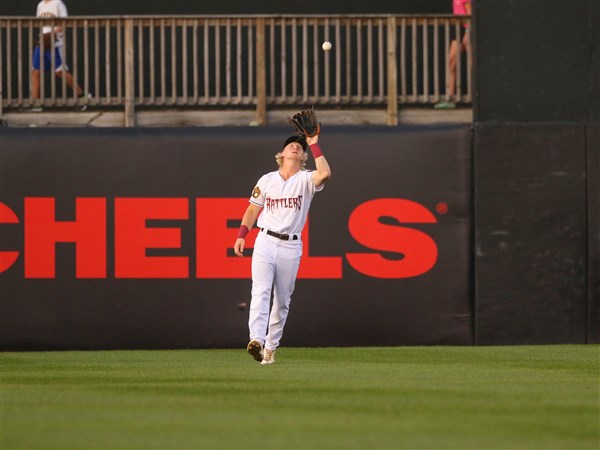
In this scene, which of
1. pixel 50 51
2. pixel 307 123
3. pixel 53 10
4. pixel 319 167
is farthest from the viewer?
pixel 50 51

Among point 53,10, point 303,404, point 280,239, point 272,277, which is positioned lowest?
point 303,404

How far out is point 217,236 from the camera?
47.0 ft

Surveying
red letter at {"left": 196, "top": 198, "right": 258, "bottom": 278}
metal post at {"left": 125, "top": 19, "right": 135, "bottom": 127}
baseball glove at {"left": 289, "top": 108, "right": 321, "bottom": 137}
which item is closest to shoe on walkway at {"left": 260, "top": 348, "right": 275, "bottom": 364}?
baseball glove at {"left": 289, "top": 108, "right": 321, "bottom": 137}

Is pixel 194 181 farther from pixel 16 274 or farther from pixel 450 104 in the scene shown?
pixel 450 104

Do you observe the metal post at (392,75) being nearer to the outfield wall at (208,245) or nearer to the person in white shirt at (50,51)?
the outfield wall at (208,245)

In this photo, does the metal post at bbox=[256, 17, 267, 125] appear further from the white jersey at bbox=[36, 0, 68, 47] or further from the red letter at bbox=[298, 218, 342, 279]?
the white jersey at bbox=[36, 0, 68, 47]

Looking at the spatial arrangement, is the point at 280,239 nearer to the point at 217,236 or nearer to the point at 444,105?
the point at 217,236

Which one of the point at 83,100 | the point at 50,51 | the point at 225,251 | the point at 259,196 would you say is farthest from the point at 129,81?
the point at 259,196

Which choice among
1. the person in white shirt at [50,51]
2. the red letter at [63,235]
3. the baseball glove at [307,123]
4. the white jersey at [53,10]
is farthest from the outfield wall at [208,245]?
the baseball glove at [307,123]

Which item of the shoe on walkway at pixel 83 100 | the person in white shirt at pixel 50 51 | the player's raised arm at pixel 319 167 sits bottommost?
the player's raised arm at pixel 319 167

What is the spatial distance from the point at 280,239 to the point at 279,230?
80 mm

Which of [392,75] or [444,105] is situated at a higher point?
[392,75]

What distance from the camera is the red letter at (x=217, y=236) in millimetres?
14305

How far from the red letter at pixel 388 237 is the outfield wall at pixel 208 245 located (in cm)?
1
